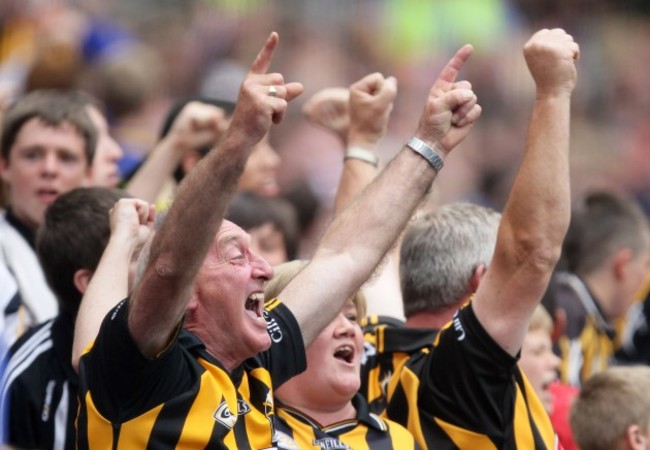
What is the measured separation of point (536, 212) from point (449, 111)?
44 centimetres

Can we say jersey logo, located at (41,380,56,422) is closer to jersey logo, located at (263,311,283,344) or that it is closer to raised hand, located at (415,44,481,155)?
jersey logo, located at (263,311,283,344)

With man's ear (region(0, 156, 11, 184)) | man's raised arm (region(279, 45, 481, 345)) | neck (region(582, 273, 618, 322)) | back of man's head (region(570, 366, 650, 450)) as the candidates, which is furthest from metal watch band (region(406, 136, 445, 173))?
neck (region(582, 273, 618, 322))

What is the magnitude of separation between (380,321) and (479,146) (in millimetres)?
6124

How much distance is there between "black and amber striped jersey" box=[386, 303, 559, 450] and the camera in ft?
14.3

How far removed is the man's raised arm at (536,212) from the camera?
169 inches

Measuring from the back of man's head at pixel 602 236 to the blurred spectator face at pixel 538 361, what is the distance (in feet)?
8.21

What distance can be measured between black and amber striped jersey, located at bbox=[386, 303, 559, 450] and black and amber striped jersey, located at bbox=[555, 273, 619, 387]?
2.60 m

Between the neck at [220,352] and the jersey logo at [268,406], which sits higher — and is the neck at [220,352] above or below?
above

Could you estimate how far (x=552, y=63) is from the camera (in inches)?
171

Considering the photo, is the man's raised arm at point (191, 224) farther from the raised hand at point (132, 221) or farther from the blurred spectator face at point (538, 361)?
the blurred spectator face at point (538, 361)

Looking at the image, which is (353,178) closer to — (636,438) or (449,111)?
(449,111)

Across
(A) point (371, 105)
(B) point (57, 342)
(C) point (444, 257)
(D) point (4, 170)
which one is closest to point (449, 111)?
(C) point (444, 257)

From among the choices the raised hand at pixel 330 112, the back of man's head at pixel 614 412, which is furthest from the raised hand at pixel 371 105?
the back of man's head at pixel 614 412

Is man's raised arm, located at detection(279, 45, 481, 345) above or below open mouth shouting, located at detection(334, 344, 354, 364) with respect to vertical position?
above
